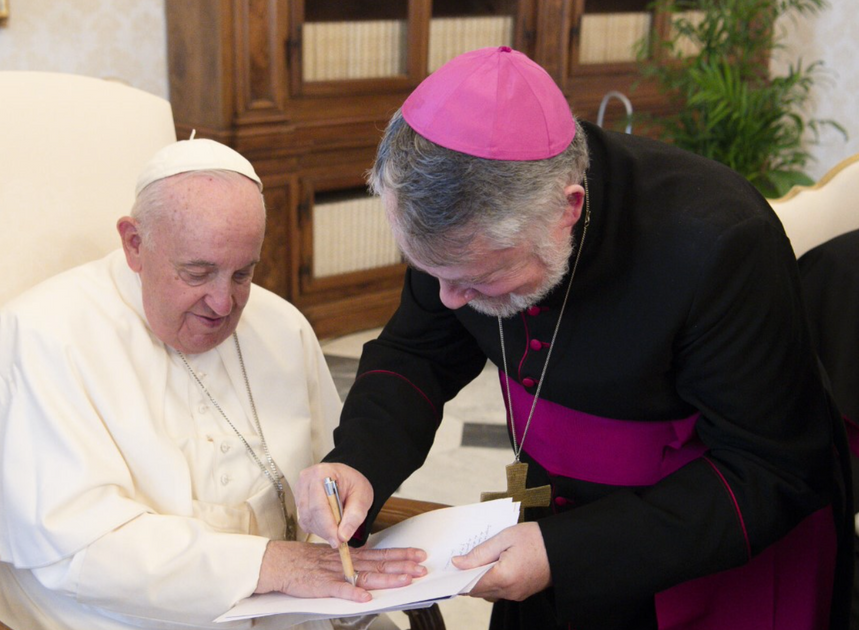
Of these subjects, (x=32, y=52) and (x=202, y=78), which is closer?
(x=32, y=52)

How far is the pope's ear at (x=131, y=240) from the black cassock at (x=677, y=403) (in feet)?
1.77

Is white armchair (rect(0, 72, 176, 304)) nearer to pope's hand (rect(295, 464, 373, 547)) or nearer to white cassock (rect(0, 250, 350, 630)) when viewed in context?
white cassock (rect(0, 250, 350, 630))

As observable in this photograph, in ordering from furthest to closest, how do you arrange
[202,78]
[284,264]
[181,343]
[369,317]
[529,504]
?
1. [369,317]
2. [284,264]
3. [202,78]
4. [181,343]
5. [529,504]

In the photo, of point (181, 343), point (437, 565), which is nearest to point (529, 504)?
point (437, 565)

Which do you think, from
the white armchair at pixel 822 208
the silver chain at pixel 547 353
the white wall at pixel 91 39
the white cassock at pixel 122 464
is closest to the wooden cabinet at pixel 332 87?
the white wall at pixel 91 39

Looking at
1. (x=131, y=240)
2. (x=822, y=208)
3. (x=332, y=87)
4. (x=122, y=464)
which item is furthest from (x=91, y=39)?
(x=822, y=208)

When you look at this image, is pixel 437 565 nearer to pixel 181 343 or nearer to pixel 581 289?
pixel 581 289

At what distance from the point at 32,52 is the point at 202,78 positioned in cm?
71

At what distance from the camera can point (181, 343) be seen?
1932 mm

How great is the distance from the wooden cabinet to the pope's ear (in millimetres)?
2518

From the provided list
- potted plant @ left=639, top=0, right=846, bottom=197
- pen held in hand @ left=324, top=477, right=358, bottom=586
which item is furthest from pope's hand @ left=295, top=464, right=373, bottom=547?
potted plant @ left=639, top=0, right=846, bottom=197

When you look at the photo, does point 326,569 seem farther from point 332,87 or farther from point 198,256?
point 332,87

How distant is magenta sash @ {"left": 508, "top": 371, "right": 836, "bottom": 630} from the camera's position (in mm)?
1687

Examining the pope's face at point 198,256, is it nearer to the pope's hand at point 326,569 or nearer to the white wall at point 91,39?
the pope's hand at point 326,569
